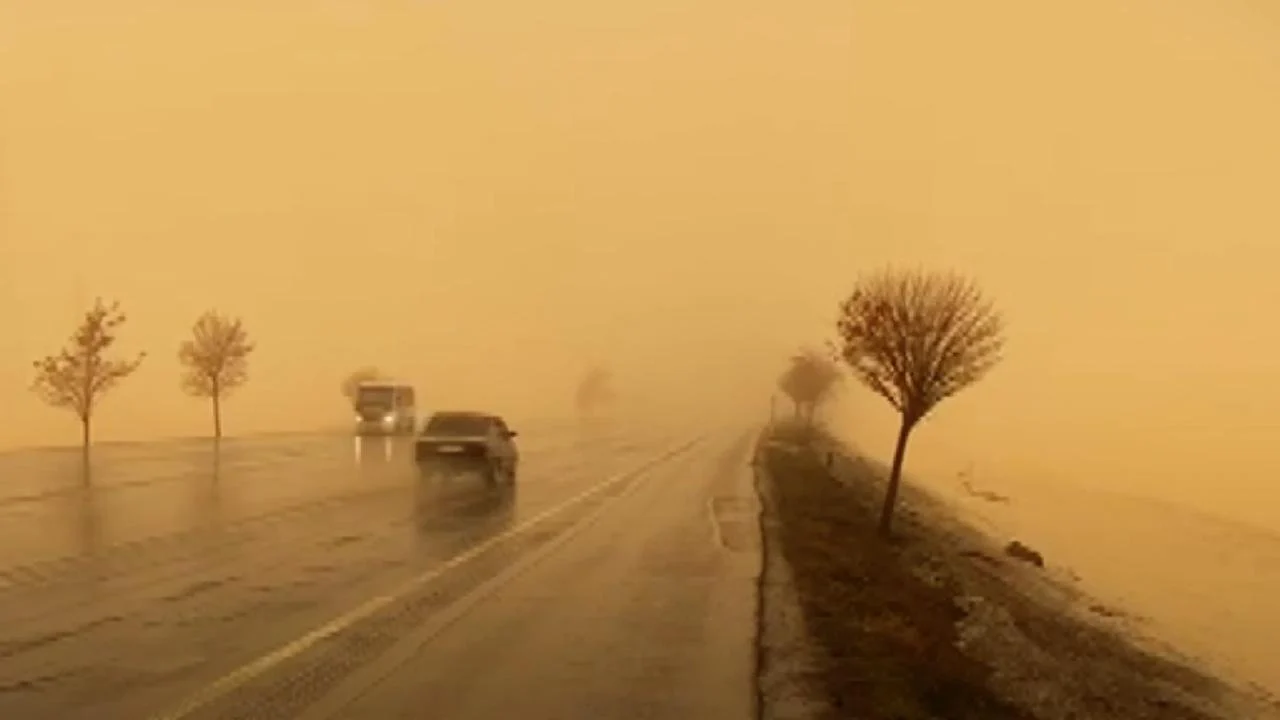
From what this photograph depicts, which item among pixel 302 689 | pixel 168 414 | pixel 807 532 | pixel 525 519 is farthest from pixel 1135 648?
pixel 168 414

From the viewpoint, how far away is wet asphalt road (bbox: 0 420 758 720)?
1041 centimetres

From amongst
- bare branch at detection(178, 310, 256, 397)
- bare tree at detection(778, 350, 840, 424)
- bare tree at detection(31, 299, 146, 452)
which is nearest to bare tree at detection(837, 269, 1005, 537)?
bare tree at detection(31, 299, 146, 452)

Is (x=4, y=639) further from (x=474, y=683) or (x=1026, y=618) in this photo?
(x=1026, y=618)

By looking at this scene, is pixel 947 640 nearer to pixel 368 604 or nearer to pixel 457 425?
pixel 368 604

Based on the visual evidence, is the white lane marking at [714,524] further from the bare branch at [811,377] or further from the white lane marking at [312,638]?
the bare branch at [811,377]

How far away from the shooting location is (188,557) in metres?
18.9

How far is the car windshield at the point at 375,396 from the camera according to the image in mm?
71562

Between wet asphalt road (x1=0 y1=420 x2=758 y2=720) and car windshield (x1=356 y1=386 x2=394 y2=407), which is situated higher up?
car windshield (x1=356 y1=386 x2=394 y2=407)

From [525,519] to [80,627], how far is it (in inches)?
546

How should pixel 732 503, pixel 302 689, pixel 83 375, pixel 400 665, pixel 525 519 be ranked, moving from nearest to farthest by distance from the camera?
pixel 302 689, pixel 400 665, pixel 525 519, pixel 732 503, pixel 83 375

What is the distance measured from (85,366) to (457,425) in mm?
25197

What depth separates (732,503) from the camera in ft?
108

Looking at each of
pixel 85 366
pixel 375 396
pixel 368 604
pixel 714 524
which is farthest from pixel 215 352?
pixel 368 604

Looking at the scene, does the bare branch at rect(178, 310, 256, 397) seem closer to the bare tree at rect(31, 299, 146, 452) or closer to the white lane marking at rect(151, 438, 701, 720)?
the bare tree at rect(31, 299, 146, 452)
